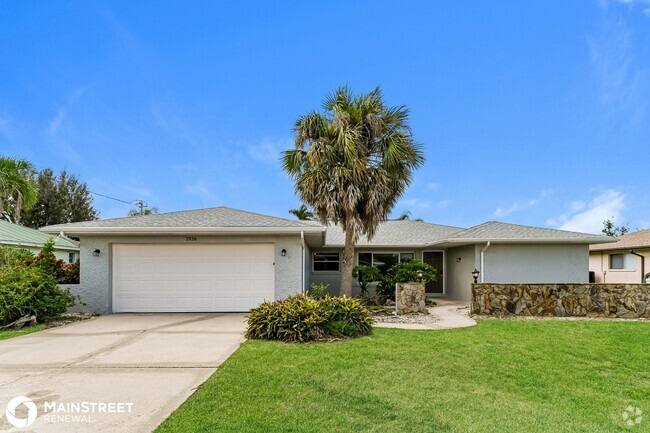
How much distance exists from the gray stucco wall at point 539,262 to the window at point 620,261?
8161 mm

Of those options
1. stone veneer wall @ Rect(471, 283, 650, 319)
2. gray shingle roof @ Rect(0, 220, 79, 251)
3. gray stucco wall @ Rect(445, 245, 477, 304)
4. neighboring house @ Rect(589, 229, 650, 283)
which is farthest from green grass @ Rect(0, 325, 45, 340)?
neighboring house @ Rect(589, 229, 650, 283)

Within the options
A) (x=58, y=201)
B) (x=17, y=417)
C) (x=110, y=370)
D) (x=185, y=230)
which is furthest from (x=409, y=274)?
(x=58, y=201)

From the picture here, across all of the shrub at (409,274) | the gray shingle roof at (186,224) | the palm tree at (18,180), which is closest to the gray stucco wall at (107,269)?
the gray shingle roof at (186,224)

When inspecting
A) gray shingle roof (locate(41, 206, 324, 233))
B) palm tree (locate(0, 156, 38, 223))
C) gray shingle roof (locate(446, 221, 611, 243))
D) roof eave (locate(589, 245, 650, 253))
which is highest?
palm tree (locate(0, 156, 38, 223))

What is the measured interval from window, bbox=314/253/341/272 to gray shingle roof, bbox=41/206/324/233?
5.76 meters

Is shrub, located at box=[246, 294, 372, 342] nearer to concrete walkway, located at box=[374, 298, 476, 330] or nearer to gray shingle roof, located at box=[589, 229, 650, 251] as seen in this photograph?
concrete walkway, located at box=[374, 298, 476, 330]

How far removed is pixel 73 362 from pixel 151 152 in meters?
16.0

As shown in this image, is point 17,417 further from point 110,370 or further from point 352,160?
point 352,160

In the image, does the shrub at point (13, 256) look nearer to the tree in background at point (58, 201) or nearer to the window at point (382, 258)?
the window at point (382, 258)

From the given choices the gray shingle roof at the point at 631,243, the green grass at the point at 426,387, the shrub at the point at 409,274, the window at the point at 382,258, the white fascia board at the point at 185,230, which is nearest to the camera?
the green grass at the point at 426,387

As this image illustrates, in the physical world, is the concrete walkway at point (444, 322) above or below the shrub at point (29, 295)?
below

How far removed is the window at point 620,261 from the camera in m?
19.2

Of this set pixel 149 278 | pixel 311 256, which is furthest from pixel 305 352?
pixel 311 256

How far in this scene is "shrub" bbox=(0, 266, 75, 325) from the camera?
9305mm
